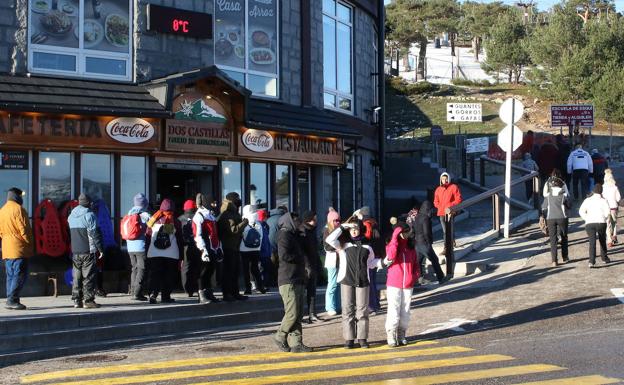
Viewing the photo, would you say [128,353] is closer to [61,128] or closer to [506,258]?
[61,128]

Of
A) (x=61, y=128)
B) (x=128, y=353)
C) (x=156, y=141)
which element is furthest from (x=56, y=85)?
(x=128, y=353)

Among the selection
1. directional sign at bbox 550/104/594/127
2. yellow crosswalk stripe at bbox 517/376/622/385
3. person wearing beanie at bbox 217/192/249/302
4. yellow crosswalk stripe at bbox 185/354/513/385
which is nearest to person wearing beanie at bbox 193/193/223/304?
person wearing beanie at bbox 217/192/249/302

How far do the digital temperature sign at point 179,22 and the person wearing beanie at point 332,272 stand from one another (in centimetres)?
571

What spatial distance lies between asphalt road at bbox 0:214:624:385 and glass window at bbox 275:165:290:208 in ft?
16.1

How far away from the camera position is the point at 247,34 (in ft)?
61.5

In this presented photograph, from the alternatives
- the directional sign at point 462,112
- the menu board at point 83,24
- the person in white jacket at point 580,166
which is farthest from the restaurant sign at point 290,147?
the directional sign at point 462,112

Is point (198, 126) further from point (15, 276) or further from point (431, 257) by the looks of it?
point (15, 276)

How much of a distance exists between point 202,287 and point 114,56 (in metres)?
5.44

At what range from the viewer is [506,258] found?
17.8m

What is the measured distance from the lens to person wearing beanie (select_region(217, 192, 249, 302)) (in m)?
13.8

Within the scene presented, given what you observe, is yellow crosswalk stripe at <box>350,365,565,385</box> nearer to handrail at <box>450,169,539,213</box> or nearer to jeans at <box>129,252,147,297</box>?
jeans at <box>129,252,147,297</box>

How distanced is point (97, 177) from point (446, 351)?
809cm

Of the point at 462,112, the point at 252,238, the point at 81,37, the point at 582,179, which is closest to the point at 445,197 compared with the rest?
the point at 252,238

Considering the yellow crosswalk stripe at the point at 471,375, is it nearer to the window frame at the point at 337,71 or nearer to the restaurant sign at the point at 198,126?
the restaurant sign at the point at 198,126
